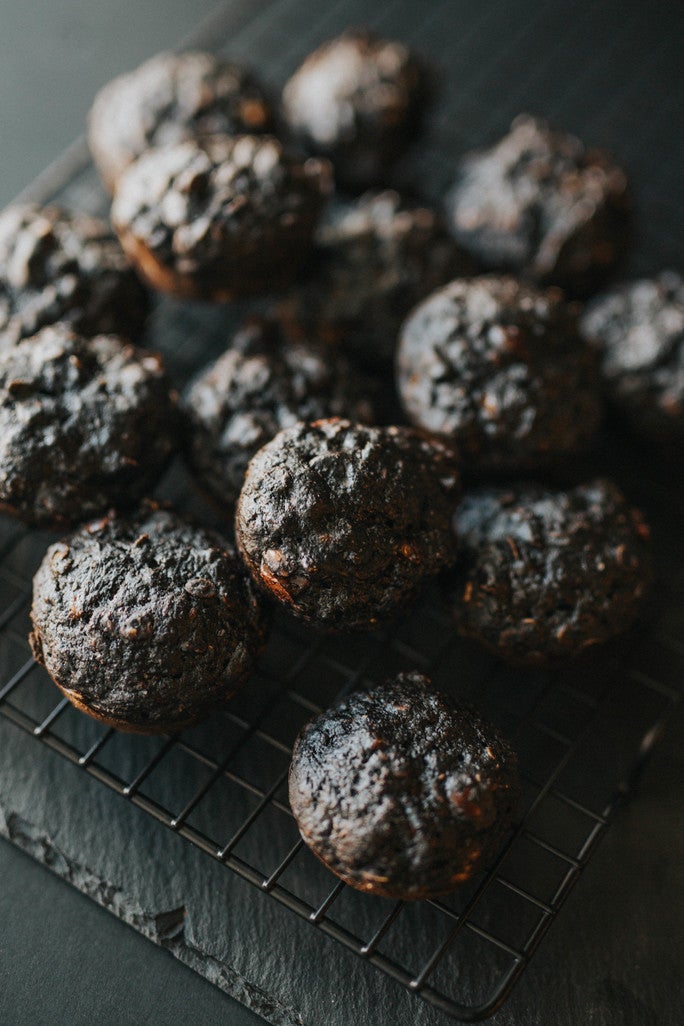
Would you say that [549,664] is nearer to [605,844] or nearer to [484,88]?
[605,844]

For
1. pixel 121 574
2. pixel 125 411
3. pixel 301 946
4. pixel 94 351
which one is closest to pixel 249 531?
pixel 121 574

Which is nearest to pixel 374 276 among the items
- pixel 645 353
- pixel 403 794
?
pixel 645 353

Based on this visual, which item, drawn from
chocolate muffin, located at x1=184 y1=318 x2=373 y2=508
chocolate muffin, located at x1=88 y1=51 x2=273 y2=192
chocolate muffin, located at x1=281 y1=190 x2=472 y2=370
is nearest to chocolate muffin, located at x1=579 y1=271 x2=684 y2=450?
chocolate muffin, located at x1=281 y1=190 x2=472 y2=370

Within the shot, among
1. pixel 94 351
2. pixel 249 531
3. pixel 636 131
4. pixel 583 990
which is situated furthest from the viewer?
pixel 636 131

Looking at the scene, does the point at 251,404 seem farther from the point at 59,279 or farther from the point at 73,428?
the point at 59,279

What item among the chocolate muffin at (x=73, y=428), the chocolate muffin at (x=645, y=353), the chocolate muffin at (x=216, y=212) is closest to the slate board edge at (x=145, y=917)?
the chocolate muffin at (x=73, y=428)

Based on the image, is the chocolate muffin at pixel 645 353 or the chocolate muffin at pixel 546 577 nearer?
the chocolate muffin at pixel 546 577

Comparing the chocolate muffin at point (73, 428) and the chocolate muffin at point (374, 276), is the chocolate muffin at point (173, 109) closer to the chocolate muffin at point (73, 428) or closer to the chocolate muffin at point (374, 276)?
the chocolate muffin at point (374, 276)
